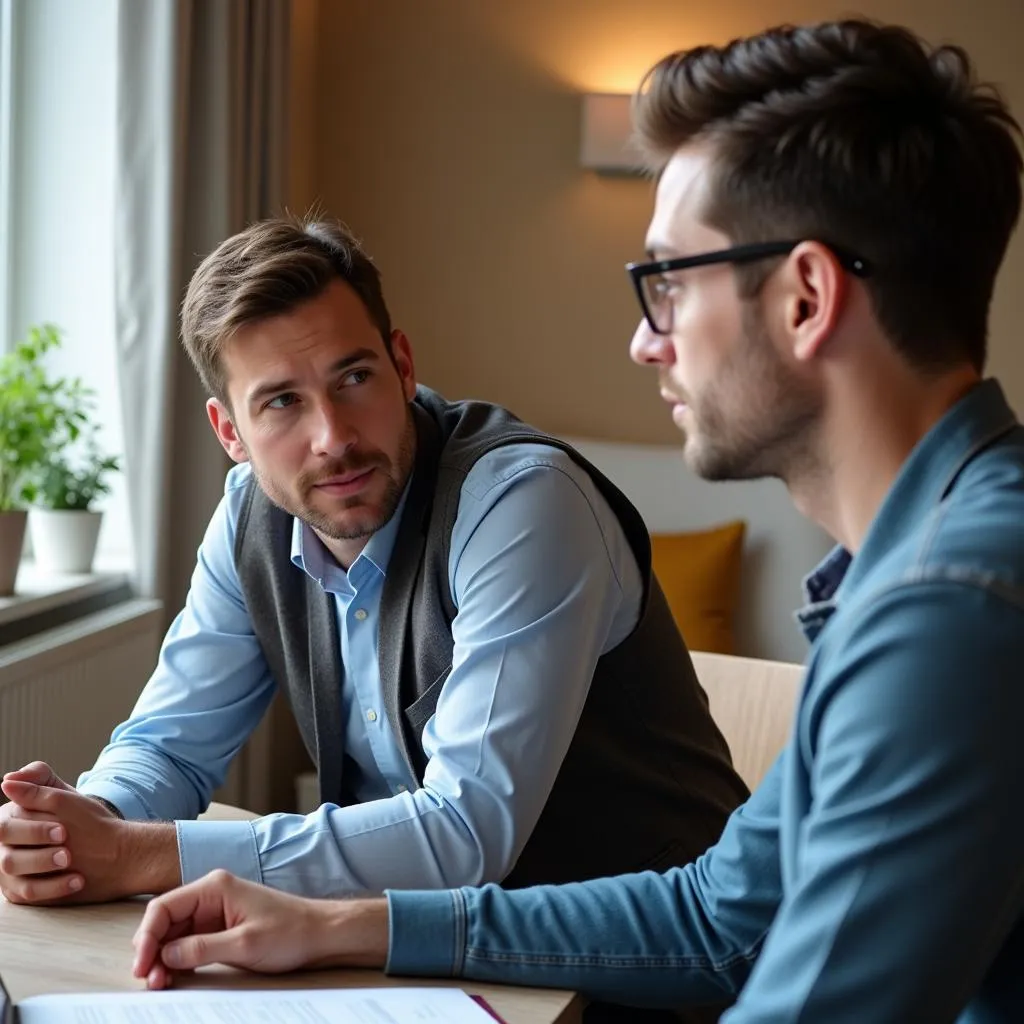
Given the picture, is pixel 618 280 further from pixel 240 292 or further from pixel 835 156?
pixel 835 156

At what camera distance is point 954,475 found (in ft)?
3.00

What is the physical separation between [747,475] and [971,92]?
31cm

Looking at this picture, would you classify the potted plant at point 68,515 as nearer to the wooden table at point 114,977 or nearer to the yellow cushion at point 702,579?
the yellow cushion at point 702,579

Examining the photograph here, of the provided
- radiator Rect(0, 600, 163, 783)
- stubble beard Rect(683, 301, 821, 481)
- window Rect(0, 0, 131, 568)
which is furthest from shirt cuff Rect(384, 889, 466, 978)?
window Rect(0, 0, 131, 568)

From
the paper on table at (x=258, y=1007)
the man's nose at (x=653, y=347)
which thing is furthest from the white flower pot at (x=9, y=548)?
the man's nose at (x=653, y=347)

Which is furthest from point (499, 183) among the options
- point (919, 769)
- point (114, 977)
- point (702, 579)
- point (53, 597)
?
point (919, 769)

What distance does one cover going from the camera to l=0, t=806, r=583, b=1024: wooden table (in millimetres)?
1101

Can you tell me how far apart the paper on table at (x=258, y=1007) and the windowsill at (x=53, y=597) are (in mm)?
1539

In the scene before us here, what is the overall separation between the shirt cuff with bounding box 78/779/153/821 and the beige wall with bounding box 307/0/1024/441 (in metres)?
2.56

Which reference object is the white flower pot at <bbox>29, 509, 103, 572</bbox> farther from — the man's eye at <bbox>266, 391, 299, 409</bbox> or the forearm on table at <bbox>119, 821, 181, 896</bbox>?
the forearm on table at <bbox>119, 821, 181, 896</bbox>

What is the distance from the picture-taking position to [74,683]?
8.55 feet

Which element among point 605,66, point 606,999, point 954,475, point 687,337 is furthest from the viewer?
point 605,66

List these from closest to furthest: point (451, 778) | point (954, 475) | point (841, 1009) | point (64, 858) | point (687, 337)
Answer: point (841, 1009)
point (954, 475)
point (687, 337)
point (64, 858)
point (451, 778)

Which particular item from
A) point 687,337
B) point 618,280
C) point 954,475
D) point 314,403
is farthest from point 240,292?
point 618,280
